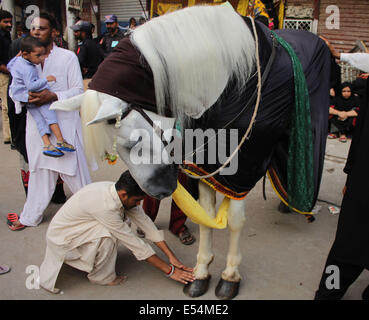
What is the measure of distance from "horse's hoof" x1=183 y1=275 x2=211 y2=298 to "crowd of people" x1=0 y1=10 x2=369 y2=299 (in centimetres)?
4

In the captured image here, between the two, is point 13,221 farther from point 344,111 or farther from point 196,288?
point 344,111

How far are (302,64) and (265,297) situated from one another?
1.36 meters

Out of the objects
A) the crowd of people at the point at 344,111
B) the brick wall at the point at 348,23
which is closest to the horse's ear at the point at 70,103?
the crowd of people at the point at 344,111

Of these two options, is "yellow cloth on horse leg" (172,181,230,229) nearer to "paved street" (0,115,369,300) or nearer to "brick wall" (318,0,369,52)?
"paved street" (0,115,369,300)

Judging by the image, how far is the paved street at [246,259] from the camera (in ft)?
7.48

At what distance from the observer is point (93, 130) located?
1.55m

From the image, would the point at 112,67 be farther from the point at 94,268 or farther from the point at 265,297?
the point at 265,297

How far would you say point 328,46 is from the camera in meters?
2.19

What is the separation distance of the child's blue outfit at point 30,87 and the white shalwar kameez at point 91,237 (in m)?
0.82

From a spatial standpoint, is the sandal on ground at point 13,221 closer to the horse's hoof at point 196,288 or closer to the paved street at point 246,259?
the paved street at point 246,259

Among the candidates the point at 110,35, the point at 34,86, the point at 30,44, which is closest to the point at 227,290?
the point at 34,86

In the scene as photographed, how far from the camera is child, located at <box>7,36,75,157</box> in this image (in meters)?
2.71

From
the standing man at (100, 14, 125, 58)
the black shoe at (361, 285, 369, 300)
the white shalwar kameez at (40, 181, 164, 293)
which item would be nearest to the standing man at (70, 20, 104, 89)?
the standing man at (100, 14, 125, 58)
